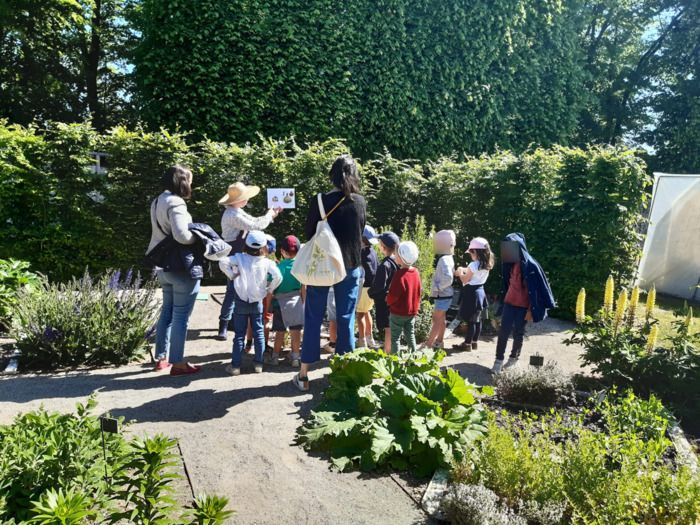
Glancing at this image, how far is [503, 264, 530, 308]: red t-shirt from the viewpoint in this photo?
588cm

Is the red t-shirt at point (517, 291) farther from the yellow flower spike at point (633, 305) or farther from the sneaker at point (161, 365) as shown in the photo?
the sneaker at point (161, 365)

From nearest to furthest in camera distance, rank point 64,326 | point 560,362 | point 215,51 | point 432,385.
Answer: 1. point 432,385
2. point 64,326
3. point 560,362
4. point 215,51

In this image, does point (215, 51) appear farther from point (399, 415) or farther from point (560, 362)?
point (399, 415)

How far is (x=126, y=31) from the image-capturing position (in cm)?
1986

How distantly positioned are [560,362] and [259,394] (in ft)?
13.1

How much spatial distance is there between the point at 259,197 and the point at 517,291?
237 inches

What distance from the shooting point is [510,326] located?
601 centimetres

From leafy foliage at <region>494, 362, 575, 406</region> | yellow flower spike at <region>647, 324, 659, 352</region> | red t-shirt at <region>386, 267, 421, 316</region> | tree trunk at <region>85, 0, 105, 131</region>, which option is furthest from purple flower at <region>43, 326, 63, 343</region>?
tree trunk at <region>85, 0, 105, 131</region>

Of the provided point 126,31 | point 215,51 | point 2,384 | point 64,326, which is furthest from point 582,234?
point 126,31

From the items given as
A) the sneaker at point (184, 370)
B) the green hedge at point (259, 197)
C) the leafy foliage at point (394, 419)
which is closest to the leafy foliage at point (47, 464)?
the leafy foliage at point (394, 419)

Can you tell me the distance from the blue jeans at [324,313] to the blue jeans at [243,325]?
77 centimetres

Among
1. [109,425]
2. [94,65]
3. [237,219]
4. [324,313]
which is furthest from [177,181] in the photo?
[94,65]

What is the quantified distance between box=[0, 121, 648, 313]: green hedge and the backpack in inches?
222

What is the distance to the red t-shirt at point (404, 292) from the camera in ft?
18.1
